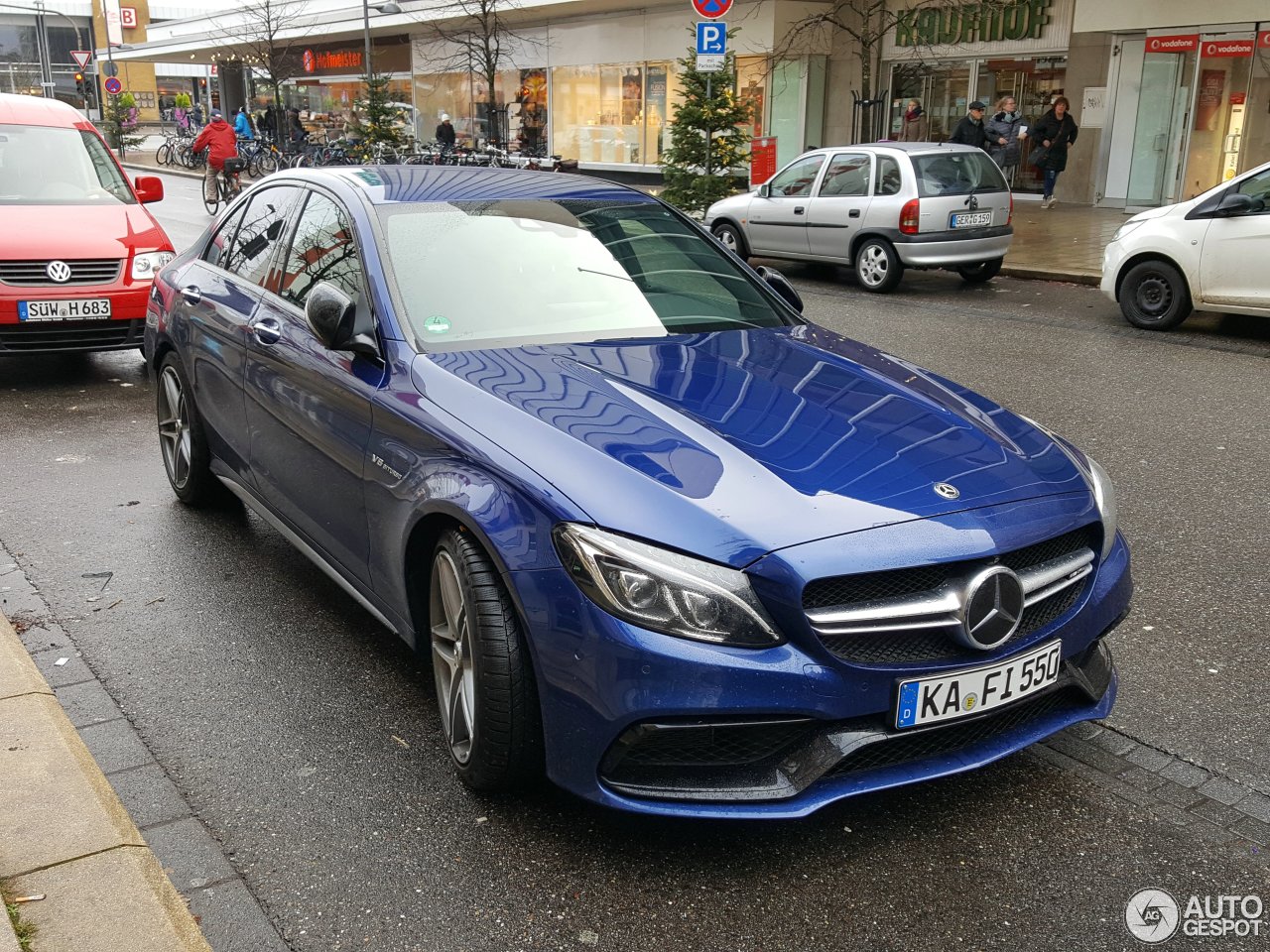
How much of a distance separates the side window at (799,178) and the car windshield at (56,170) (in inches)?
312

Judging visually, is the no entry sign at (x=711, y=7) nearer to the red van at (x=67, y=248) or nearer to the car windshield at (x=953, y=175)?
the car windshield at (x=953, y=175)

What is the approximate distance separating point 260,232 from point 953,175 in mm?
10215

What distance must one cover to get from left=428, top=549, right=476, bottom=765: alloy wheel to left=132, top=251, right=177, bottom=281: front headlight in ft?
20.5

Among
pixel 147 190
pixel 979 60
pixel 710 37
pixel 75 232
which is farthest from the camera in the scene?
pixel 979 60

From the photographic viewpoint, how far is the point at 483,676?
3.01 metres

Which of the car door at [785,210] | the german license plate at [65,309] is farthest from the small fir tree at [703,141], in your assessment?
the german license plate at [65,309]

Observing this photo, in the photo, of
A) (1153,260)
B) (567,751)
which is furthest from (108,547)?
(1153,260)

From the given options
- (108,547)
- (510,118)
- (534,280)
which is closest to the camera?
(534,280)

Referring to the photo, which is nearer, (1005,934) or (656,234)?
(1005,934)

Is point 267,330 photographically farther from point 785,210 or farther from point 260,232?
point 785,210

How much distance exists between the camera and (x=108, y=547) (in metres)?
5.40

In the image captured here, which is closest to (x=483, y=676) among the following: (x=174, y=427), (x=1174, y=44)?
(x=174, y=427)

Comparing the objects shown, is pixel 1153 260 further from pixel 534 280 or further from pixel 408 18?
pixel 408 18

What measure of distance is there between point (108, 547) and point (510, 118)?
3147 cm
